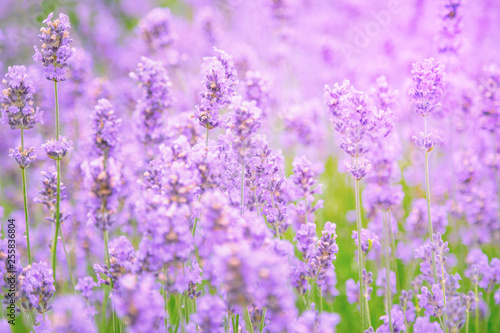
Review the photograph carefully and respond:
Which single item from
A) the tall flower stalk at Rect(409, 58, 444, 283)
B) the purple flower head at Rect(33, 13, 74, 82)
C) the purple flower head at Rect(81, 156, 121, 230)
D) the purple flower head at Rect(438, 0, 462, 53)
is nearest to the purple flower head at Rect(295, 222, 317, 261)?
the tall flower stalk at Rect(409, 58, 444, 283)

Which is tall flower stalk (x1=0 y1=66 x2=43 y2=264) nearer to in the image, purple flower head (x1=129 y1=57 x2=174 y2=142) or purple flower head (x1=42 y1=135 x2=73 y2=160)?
purple flower head (x1=42 y1=135 x2=73 y2=160)

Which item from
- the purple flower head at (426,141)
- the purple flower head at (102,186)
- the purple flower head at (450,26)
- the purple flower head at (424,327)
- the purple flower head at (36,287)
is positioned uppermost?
the purple flower head at (450,26)

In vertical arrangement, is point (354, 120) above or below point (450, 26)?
below

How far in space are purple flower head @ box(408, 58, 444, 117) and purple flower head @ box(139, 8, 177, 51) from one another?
8.55 ft

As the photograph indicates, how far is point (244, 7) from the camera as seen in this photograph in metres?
9.06

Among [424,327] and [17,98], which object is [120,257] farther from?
[424,327]

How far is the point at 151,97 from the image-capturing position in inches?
86.1

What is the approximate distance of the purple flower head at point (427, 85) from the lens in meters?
2.01

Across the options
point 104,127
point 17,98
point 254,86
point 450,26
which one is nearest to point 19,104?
point 17,98

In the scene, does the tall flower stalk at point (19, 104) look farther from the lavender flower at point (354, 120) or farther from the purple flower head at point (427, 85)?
the purple flower head at point (427, 85)

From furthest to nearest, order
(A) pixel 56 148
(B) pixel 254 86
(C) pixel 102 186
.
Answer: (B) pixel 254 86, (A) pixel 56 148, (C) pixel 102 186

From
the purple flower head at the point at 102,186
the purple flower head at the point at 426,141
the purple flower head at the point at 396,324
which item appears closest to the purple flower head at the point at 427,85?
the purple flower head at the point at 426,141

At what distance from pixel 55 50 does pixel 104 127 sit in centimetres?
46

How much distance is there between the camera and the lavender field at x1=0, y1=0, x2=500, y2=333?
1447 millimetres
